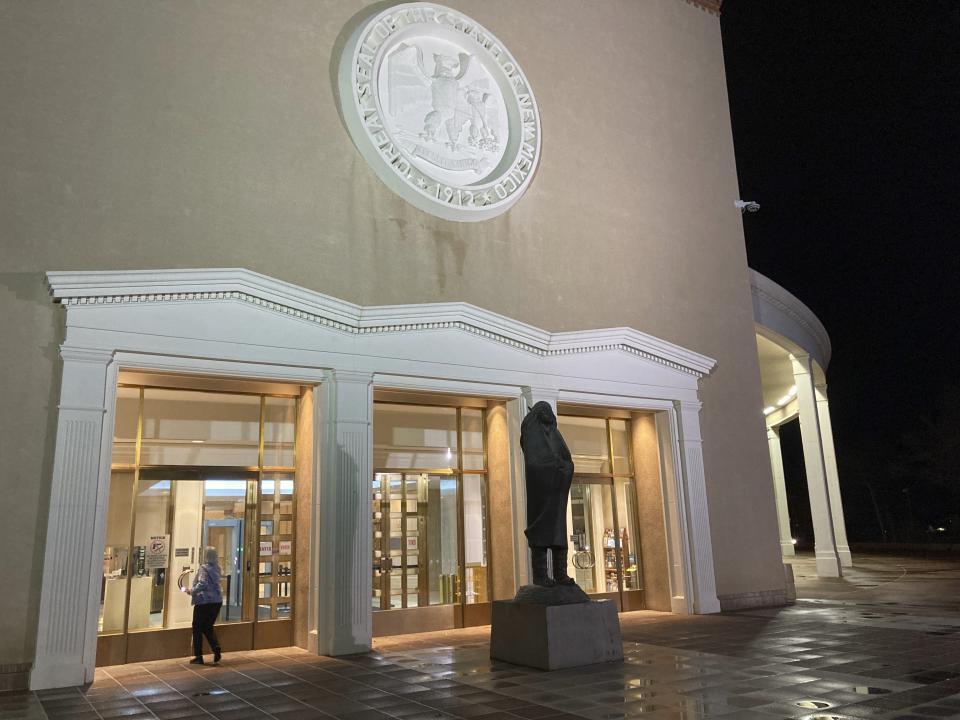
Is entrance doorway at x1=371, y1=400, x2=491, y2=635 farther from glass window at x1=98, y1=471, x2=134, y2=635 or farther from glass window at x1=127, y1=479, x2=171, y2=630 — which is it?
glass window at x1=98, y1=471, x2=134, y2=635

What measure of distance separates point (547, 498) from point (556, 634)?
1.48m

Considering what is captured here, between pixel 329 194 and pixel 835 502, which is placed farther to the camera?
pixel 835 502

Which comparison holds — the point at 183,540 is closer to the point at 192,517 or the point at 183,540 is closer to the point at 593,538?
the point at 192,517

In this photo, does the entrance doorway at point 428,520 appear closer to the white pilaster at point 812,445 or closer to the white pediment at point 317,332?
the white pediment at point 317,332

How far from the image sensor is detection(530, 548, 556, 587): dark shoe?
859cm

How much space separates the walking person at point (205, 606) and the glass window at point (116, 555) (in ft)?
3.77

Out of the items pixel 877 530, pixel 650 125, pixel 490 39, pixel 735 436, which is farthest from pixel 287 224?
pixel 877 530

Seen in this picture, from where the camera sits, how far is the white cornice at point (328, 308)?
9164 millimetres

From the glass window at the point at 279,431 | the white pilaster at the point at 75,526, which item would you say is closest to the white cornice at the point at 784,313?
the glass window at the point at 279,431

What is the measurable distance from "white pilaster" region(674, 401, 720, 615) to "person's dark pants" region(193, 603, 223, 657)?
810cm

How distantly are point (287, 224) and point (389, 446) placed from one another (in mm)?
3778

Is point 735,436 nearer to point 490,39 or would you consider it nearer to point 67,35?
point 490,39

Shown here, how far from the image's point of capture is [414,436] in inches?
486

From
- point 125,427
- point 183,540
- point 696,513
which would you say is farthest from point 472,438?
point 125,427
